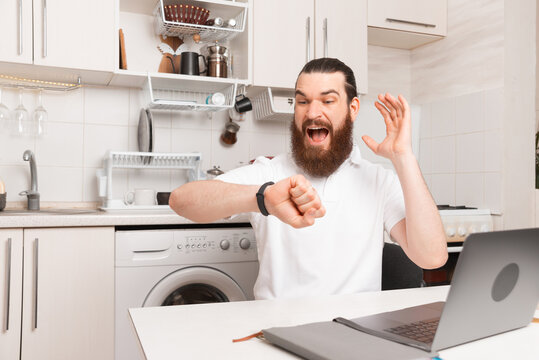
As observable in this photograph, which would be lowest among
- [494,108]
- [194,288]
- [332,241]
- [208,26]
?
[194,288]

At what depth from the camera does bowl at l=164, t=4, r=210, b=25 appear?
2377 millimetres

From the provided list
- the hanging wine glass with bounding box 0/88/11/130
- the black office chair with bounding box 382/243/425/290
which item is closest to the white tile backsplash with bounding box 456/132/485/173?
the black office chair with bounding box 382/243/425/290

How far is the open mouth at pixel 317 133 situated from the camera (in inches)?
58.7

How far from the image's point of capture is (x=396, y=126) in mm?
1244

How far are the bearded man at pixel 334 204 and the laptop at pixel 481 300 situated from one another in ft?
1.49

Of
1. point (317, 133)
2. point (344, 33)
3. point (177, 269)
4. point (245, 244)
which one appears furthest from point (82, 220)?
point (344, 33)

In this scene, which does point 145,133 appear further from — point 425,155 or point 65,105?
point 425,155

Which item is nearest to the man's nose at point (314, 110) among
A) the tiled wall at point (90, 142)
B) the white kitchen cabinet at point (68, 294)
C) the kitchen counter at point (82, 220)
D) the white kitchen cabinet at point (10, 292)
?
the kitchen counter at point (82, 220)

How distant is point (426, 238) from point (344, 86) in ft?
1.76

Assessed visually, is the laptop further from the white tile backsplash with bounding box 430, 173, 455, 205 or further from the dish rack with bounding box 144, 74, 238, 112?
the white tile backsplash with bounding box 430, 173, 455, 205

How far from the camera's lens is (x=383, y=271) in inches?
62.0

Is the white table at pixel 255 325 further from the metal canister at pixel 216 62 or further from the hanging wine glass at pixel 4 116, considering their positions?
the hanging wine glass at pixel 4 116

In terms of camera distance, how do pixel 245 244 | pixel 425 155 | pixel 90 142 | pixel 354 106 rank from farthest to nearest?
1. pixel 425 155
2. pixel 90 142
3. pixel 245 244
4. pixel 354 106

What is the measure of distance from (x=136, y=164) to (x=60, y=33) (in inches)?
26.9
